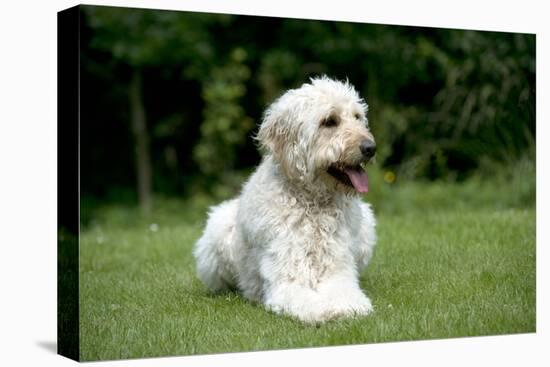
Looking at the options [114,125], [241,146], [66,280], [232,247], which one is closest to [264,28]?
[241,146]

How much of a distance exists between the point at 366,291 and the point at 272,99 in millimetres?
6110

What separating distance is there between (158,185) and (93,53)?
86.4 inches

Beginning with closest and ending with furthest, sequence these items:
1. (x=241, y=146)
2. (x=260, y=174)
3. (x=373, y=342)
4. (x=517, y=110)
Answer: (x=373, y=342) → (x=260, y=174) → (x=517, y=110) → (x=241, y=146)

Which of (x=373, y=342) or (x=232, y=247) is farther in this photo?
(x=232, y=247)

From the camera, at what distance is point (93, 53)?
12.0 m

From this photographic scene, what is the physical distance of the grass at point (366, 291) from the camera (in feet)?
16.1

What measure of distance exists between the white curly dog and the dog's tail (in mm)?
281

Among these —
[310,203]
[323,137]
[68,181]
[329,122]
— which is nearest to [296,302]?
[310,203]

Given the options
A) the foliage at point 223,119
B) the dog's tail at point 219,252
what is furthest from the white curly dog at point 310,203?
the foliage at point 223,119

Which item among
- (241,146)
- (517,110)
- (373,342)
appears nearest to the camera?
(373,342)

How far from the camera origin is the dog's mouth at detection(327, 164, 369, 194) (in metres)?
5.19

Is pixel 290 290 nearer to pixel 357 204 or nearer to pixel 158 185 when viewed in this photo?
pixel 357 204

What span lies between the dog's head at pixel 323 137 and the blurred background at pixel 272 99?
2.32 metres

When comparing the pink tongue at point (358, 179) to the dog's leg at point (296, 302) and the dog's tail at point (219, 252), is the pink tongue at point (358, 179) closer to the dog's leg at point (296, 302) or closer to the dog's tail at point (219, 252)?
the dog's leg at point (296, 302)
